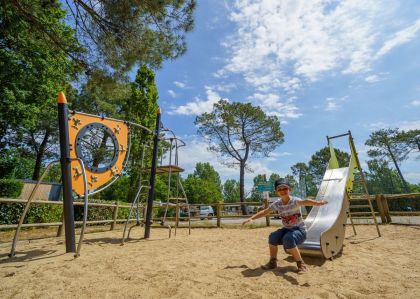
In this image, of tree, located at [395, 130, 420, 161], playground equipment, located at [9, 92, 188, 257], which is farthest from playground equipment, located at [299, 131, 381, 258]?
tree, located at [395, 130, 420, 161]

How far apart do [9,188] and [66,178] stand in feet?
32.0

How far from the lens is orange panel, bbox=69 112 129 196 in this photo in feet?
15.6

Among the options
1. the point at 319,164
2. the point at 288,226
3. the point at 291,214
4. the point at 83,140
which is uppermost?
the point at 319,164

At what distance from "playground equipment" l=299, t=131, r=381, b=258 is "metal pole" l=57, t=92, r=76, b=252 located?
11.6 feet

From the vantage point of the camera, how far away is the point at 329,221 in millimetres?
4523

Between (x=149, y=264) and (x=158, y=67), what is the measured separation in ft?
16.2

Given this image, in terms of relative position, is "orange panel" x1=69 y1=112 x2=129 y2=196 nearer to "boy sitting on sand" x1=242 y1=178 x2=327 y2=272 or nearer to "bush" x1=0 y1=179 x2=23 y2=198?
"boy sitting on sand" x1=242 y1=178 x2=327 y2=272

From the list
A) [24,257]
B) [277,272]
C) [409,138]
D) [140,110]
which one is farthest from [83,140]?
[409,138]

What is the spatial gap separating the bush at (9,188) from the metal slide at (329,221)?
484 inches

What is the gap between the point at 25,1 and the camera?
616cm

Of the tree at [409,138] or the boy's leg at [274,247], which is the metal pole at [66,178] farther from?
the tree at [409,138]

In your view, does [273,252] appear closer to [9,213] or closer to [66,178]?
[66,178]

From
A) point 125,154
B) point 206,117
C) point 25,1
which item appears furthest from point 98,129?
point 206,117

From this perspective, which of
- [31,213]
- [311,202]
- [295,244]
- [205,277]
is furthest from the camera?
[31,213]
